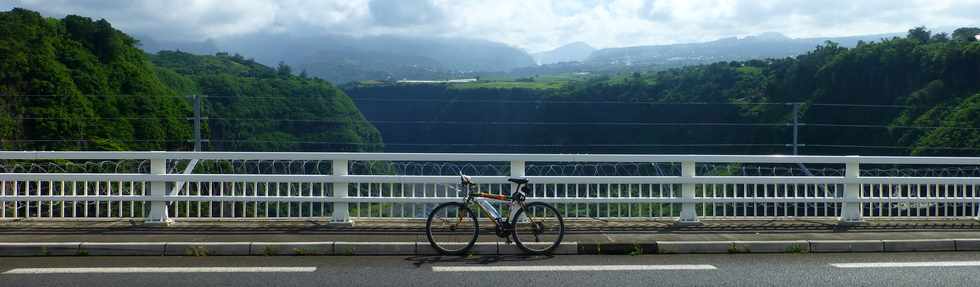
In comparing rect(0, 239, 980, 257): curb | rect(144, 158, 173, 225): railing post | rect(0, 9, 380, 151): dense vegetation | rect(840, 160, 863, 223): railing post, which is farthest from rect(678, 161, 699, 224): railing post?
rect(144, 158, 173, 225): railing post

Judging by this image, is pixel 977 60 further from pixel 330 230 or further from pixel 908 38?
pixel 330 230

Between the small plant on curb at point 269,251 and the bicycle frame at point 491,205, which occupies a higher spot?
the bicycle frame at point 491,205

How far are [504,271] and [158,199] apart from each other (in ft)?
14.1

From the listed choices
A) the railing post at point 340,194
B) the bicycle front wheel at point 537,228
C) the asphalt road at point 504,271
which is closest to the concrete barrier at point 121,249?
the asphalt road at point 504,271

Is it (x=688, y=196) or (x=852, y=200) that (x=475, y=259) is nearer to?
(x=688, y=196)

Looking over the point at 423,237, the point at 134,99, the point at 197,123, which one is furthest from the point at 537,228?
the point at 134,99

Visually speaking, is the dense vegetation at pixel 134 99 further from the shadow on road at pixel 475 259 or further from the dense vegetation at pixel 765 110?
the shadow on road at pixel 475 259

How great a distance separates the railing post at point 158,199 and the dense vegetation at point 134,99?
4.27m

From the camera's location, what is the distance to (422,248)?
8.59m

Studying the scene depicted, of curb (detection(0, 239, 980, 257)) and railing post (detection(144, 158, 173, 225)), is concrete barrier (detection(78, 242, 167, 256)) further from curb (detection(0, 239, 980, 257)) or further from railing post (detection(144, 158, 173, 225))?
railing post (detection(144, 158, 173, 225))

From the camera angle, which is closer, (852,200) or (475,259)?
(475,259)

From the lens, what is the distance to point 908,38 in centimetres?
4322

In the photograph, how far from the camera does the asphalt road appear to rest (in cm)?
708

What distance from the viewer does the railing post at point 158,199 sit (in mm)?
9656
